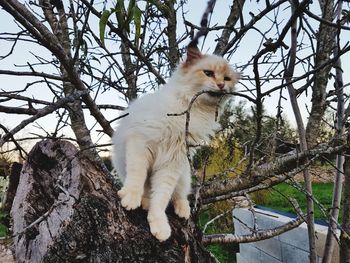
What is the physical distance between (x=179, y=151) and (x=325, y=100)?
37.6 inches

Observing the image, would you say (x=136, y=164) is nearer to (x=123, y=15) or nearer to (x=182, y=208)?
(x=182, y=208)

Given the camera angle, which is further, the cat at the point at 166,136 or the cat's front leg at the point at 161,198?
the cat at the point at 166,136

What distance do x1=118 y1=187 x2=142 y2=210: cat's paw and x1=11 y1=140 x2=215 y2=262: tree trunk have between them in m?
0.03

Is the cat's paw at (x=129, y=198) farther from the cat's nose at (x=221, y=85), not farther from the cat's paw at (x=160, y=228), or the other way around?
the cat's nose at (x=221, y=85)

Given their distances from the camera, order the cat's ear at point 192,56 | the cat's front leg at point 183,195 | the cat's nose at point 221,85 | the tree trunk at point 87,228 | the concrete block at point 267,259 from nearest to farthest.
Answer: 1. the tree trunk at point 87,228
2. the cat's front leg at point 183,195
3. the cat's nose at point 221,85
4. the cat's ear at point 192,56
5. the concrete block at point 267,259

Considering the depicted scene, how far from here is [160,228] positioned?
4.16 ft

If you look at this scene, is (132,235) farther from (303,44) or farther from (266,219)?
(266,219)

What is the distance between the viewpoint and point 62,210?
1.21 metres

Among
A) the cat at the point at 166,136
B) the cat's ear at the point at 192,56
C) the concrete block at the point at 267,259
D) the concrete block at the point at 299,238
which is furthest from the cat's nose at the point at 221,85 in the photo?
the concrete block at the point at 267,259

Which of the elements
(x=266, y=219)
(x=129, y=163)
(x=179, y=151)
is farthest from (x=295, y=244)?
(x=129, y=163)

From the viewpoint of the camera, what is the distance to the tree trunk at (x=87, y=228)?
3.79 ft

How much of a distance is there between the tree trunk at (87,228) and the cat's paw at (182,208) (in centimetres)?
13

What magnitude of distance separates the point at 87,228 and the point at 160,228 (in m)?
0.27

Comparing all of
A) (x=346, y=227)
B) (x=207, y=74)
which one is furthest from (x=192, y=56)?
(x=346, y=227)
